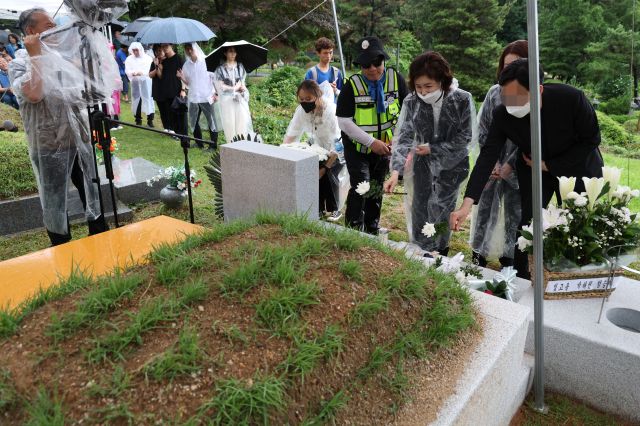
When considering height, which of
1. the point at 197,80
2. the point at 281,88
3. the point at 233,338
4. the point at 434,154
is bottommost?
the point at 233,338

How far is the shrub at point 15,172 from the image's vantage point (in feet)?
16.2

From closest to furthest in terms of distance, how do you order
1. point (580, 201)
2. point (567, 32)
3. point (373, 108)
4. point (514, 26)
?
point (580, 201), point (373, 108), point (567, 32), point (514, 26)

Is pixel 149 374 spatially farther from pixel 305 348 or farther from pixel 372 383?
pixel 372 383

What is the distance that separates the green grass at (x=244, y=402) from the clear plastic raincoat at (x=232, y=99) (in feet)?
21.5

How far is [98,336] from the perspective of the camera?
1.64 meters

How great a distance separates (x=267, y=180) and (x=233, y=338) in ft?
6.05

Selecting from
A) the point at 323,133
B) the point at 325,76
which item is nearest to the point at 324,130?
the point at 323,133

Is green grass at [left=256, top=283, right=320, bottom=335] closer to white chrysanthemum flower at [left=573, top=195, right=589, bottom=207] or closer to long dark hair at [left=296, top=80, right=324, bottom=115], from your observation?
white chrysanthemum flower at [left=573, top=195, right=589, bottom=207]

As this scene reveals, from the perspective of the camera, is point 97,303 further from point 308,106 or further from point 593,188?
point 308,106

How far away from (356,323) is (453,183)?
209 centimetres

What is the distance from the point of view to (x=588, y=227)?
2502mm

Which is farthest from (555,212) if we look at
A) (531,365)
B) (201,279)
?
(201,279)

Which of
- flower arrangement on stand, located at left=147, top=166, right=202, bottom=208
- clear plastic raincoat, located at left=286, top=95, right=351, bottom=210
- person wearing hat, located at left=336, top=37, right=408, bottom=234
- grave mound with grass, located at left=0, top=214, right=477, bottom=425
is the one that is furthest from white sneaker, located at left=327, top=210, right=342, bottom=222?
grave mound with grass, located at left=0, top=214, right=477, bottom=425

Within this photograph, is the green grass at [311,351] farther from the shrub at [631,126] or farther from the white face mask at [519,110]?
the shrub at [631,126]
